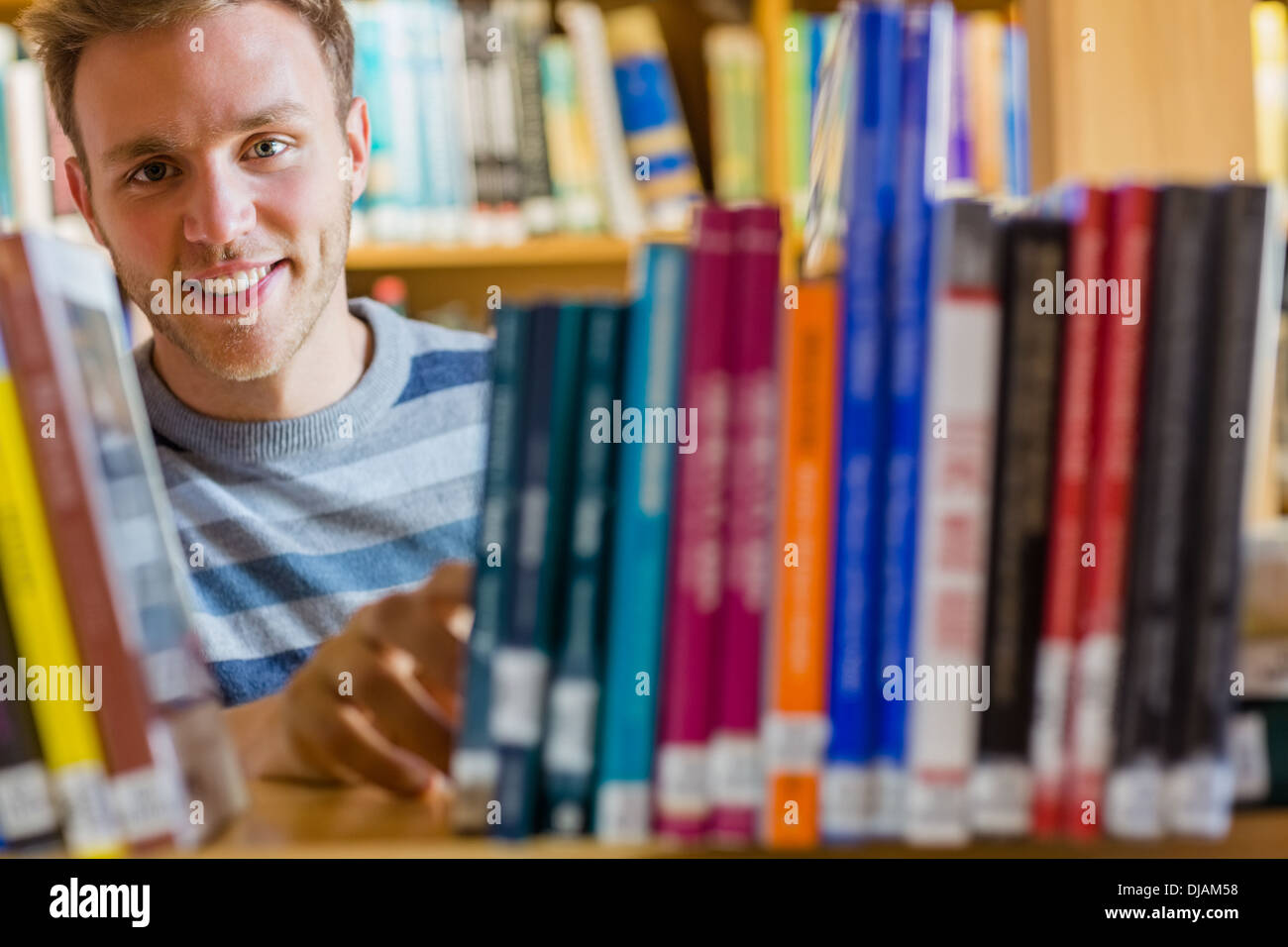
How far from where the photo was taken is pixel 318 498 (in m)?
1.48

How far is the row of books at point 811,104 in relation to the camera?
69.8 inches

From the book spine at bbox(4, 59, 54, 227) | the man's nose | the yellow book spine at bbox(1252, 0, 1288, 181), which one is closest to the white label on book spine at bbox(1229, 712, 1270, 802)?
the man's nose

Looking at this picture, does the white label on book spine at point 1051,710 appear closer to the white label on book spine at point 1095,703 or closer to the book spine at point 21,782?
the white label on book spine at point 1095,703

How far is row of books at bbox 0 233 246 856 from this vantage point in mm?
506

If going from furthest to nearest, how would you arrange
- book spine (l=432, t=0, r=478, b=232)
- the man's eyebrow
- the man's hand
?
book spine (l=432, t=0, r=478, b=232)
the man's eyebrow
the man's hand

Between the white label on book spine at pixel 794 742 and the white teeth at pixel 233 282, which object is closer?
the white label on book spine at pixel 794 742

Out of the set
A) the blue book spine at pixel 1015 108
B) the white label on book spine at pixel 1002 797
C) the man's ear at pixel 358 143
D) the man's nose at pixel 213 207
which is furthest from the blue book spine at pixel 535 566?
the blue book spine at pixel 1015 108

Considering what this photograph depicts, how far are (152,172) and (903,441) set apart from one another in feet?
3.91

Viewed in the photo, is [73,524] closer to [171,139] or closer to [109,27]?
[171,139]

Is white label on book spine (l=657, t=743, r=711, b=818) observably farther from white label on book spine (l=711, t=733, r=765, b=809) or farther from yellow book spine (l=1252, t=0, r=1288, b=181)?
yellow book spine (l=1252, t=0, r=1288, b=181)

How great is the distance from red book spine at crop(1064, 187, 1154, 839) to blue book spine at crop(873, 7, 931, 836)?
8cm

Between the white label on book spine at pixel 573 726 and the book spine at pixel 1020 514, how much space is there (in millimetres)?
177

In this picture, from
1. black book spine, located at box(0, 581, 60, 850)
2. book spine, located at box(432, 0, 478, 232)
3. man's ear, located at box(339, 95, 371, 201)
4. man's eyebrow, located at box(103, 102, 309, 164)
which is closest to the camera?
black book spine, located at box(0, 581, 60, 850)

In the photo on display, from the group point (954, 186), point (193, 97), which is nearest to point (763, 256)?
point (193, 97)
